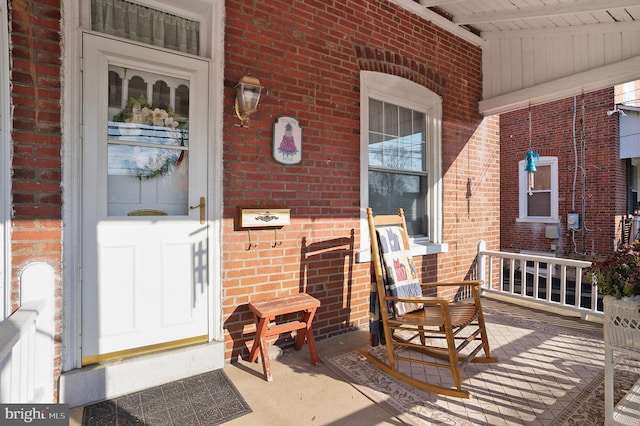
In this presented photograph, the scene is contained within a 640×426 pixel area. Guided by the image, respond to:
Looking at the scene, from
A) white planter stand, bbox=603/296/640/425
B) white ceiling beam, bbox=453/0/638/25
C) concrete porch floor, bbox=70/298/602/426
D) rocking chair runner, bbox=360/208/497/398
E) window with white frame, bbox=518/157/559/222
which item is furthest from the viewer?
window with white frame, bbox=518/157/559/222

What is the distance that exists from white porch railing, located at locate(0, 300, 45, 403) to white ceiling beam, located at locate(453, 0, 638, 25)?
15.7 feet

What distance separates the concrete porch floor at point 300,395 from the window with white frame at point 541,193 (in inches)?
290

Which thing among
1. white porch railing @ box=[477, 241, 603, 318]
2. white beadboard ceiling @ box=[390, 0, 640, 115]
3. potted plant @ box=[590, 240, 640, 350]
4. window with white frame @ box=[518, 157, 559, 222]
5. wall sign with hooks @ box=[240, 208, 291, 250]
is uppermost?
white beadboard ceiling @ box=[390, 0, 640, 115]

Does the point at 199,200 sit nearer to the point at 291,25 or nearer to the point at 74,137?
the point at 74,137

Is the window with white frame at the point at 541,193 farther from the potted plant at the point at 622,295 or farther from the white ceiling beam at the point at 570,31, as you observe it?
the potted plant at the point at 622,295

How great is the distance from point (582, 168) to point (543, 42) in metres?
5.03

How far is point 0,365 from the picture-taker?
1.30 m

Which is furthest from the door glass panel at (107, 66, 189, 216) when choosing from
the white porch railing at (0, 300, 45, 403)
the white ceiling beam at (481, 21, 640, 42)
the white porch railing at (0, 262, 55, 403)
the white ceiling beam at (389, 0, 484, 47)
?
the white ceiling beam at (481, 21, 640, 42)

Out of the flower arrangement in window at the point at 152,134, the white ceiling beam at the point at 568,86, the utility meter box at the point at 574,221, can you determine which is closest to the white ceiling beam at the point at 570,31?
the white ceiling beam at the point at 568,86

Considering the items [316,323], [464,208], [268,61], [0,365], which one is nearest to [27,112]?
[0,365]

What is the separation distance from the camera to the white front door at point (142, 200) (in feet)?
7.22

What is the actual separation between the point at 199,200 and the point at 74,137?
2.83 feet

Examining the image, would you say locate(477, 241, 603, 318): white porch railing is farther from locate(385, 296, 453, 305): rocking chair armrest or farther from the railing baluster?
locate(385, 296, 453, 305): rocking chair armrest

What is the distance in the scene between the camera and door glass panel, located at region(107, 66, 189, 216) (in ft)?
7.61
